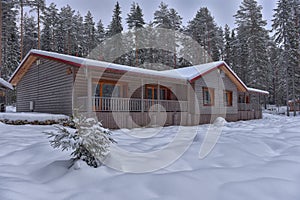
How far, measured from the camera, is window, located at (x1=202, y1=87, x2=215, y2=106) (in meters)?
15.3

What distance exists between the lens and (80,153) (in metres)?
3.64

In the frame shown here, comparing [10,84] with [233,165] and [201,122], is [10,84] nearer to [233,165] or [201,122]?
[201,122]

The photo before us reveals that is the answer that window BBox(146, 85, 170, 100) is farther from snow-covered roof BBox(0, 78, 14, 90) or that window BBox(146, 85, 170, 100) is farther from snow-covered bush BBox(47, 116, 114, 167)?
snow-covered bush BBox(47, 116, 114, 167)

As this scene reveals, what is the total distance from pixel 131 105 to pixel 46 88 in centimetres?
443

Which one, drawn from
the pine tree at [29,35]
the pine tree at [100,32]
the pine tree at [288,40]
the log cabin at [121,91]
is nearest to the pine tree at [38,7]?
the pine tree at [29,35]

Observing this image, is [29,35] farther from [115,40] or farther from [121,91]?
[121,91]

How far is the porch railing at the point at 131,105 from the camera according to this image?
9773 mm

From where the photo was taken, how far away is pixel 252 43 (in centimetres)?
2817

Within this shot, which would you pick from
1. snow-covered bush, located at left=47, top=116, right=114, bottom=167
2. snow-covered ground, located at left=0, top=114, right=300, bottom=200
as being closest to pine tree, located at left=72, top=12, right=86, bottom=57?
snow-covered ground, located at left=0, top=114, right=300, bottom=200

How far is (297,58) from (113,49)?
20.5m

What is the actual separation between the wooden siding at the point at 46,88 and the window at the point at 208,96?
345 inches

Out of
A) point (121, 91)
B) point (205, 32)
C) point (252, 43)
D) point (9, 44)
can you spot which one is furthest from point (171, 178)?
point (205, 32)

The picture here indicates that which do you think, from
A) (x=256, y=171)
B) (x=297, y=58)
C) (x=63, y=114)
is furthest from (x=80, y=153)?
(x=297, y=58)

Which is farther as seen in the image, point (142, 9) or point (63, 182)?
point (142, 9)
